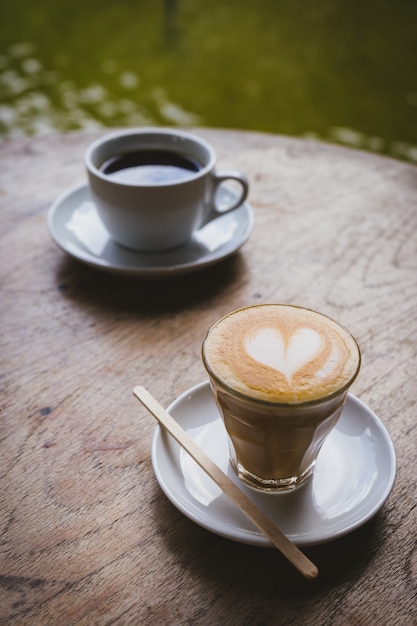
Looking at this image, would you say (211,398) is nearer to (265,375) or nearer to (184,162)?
(265,375)

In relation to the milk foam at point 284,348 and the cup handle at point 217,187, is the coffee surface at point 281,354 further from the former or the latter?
the cup handle at point 217,187

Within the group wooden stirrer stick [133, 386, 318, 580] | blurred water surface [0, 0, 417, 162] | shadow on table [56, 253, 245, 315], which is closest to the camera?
wooden stirrer stick [133, 386, 318, 580]

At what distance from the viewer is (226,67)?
11.0 ft

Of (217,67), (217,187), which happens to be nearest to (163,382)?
(217,187)

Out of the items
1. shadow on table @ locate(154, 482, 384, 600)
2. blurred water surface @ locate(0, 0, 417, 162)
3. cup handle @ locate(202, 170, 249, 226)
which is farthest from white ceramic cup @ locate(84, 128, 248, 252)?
blurred water surface @ locate(0, 0, 417, 162)

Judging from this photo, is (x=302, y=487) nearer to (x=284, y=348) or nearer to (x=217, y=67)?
(x=284, y=348)

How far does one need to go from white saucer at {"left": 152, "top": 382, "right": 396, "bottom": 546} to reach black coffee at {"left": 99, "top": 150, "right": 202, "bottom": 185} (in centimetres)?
41

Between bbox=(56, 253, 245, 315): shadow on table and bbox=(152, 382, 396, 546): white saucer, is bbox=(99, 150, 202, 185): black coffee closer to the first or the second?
bbox=(56, 253, 245, 315): shadow on table

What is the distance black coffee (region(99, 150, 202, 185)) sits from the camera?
3.05 ft

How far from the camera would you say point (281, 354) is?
545 millimetres

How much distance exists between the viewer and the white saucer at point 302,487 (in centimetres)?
51

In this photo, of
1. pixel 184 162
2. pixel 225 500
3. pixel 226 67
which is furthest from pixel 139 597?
pixel 226 67

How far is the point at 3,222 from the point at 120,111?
2189 millimetres

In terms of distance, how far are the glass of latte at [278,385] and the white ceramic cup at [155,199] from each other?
1.03 feet
